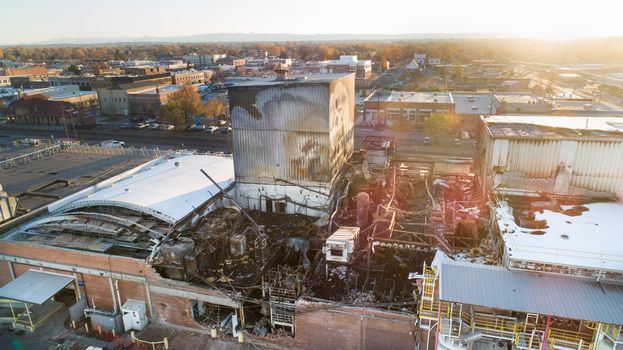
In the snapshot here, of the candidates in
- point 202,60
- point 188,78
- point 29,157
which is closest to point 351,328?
point 29,157

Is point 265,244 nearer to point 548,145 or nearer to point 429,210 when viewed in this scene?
point 429,210

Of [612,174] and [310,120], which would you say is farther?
[310,120]

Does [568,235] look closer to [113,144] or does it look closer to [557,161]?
[557,161]

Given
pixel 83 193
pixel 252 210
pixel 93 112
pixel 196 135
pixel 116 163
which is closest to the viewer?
pixel 252 210

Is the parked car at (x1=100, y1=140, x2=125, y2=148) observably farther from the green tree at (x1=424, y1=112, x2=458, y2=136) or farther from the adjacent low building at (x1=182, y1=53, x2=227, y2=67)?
the adjacent low building at (x1=182, y1=53, x2=227, y2=67)

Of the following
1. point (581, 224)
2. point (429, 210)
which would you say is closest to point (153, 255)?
point (429, 210)

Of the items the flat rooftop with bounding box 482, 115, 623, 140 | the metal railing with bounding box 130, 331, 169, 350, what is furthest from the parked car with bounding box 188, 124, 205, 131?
the flat rooftop with bounding box 482, 115, 623, 140

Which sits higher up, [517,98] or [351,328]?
[517,98]
